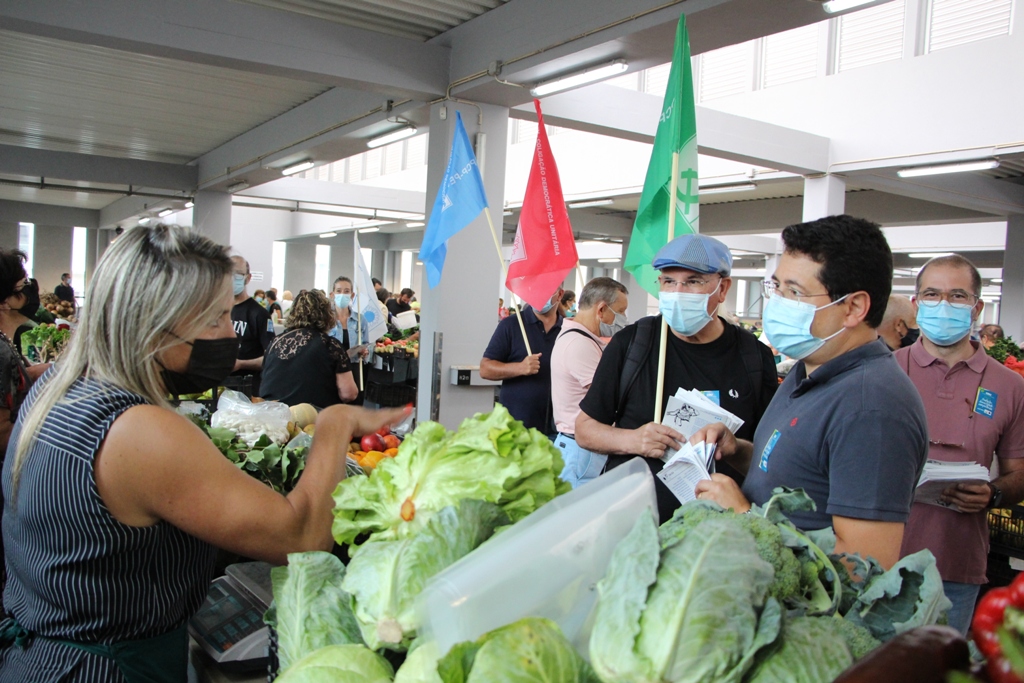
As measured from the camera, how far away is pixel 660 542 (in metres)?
0.98

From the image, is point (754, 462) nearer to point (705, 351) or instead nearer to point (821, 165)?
point (705, 351)

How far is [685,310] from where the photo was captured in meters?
2.71

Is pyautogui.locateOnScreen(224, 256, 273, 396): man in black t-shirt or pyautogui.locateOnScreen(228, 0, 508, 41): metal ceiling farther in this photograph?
pyautogui.locateOnScreen(224, 256, 273, 396): man in black t-shirt

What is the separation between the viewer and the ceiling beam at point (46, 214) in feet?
82.0

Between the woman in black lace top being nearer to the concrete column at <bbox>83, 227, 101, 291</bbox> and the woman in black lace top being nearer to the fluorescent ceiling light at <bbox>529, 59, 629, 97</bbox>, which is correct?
the fluorescent ceiling light at <bbox>529, 59, 629, 97</bbox>

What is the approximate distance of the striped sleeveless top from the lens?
1410 mm

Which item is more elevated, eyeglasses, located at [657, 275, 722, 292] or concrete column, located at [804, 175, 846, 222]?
concrete column, located at [804, 175, 846, 222]

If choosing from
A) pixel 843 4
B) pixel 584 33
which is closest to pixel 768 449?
pixel 843 4

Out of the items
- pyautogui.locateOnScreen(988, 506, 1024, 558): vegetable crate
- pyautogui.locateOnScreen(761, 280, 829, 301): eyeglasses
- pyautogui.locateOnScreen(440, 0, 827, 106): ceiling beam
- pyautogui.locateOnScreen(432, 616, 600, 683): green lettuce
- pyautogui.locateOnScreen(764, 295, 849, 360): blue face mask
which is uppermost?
pyautogui.locateOnScreen(440, 0, 827, 106): ceiling beam

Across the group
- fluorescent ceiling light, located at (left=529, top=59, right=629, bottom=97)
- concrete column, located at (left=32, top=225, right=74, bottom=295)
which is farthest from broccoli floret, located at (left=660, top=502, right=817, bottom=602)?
concrete column, located at (left=32, top=225, right=74, bottom=295)

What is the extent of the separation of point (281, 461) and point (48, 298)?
1137cm

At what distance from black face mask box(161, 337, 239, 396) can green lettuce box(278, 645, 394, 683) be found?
71 centimetres

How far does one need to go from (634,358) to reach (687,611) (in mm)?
2022

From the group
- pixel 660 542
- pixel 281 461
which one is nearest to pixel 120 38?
pixel 281 461
